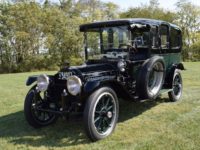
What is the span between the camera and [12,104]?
834cm

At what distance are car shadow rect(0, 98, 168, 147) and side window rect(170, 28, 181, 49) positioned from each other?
1889mm

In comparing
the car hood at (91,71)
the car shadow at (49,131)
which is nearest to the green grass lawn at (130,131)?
the car shadow at (49,131)

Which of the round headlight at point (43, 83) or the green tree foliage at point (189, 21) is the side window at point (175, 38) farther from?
the green tree foliage at point (189, 21)

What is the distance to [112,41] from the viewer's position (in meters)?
6.72

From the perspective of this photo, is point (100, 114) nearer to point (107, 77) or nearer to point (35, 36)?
point (107, 77)

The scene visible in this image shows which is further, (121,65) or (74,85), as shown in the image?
(121,65)

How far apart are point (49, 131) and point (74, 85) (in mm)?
1178

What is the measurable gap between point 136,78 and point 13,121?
2.66 m

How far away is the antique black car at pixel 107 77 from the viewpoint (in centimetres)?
522

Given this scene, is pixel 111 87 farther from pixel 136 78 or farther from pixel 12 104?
pixel 12 104

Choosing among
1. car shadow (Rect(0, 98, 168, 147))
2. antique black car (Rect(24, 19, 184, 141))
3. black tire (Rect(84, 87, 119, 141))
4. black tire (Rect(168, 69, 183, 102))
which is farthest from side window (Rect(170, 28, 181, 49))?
black tire (Rect(84, 87, 119, 141))

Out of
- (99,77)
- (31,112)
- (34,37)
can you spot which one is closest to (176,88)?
(99,77)

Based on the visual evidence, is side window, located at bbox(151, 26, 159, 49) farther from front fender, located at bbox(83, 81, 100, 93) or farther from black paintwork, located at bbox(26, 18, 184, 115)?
front fender, located at bbox(83, 81, 100, 93)

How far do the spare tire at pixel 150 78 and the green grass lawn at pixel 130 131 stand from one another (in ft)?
1.66
